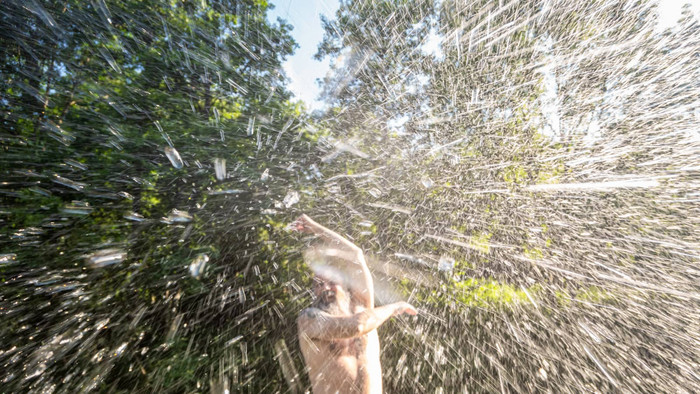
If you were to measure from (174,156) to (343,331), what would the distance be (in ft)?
17.2

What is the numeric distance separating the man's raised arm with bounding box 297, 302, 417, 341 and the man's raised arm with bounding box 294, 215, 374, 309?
53 centimetres

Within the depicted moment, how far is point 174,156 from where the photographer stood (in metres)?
5.60

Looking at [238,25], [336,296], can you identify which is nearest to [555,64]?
[336,296]

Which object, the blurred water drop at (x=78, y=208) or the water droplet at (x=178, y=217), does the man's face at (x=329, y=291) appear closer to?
the water droplet at (x=178, y=217)

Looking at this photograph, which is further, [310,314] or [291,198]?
[291,198]

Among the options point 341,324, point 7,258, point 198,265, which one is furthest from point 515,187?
point 7,258

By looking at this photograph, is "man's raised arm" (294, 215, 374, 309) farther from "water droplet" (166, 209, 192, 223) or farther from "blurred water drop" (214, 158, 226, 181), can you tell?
"water droplet" (166, 209, 192, 223)

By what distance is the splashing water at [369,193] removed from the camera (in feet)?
13.9

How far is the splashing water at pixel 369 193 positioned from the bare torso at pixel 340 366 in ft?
8.19

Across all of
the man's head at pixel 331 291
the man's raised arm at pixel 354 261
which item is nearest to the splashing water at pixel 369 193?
the man's raised arm at pixel 354 261

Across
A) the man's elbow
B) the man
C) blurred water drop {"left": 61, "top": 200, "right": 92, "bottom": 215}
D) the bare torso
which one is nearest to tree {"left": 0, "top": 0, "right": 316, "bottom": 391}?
blurred water drop {"left": 61, "top": 200, "right": 92, "bottom": 215}

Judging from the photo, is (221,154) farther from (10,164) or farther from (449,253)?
(449,253)

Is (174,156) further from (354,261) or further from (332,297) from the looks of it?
(332,297)

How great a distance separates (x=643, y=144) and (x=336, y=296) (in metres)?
6.24
